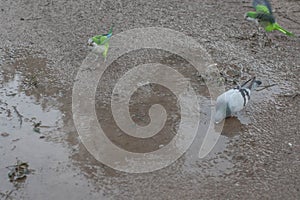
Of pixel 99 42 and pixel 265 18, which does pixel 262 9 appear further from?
pixel 99 42

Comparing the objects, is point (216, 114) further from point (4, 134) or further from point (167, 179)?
point (4, 134)

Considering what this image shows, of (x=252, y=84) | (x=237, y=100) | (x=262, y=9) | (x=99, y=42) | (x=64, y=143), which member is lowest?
(x=237, y=100)

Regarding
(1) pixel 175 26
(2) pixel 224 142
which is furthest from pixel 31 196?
(1) pixel 175 26

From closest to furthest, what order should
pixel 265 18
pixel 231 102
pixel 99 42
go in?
pixel 231 102, pixel 99 42, pixel 265 18

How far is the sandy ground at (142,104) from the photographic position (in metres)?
4.02

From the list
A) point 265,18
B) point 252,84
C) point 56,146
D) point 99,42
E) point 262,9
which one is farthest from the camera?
point 262,9

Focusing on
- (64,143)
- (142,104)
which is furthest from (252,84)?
(64,143)

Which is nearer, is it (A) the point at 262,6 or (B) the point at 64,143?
(B) the point at 64,143

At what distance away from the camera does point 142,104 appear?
509 cm

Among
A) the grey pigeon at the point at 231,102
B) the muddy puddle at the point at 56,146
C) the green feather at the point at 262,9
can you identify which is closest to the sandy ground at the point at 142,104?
the muddy puddle at the point at 56,146

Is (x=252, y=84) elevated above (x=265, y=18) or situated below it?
below

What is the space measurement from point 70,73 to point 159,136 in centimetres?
169

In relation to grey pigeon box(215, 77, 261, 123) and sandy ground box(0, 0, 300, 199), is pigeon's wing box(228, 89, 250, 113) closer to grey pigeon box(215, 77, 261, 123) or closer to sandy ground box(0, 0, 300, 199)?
grey pigeon box(215, 77, 261, 123)

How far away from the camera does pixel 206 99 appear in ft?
17.1
